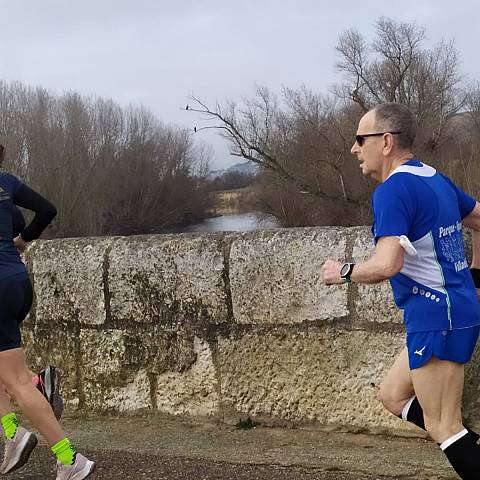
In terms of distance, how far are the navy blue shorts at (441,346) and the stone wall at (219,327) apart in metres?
1.09

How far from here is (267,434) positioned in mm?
3367

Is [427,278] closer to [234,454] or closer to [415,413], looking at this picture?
[415,413]

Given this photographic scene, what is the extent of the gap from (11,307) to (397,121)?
166 centimetres

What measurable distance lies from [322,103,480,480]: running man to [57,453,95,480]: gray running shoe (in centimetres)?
135

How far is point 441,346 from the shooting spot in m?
2.07

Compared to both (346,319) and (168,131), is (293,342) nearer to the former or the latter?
(346,319)

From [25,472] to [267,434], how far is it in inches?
43.9

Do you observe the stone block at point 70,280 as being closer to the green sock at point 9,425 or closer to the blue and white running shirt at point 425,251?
the green sock at point 9,425

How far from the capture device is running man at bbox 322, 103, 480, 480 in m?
2.05

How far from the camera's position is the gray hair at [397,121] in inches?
87.0

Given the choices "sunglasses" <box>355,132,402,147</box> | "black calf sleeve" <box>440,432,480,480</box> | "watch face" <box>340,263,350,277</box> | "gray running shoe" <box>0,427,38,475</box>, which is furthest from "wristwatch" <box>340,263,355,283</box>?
"gray running shoe" <box>0,427,38,475</box>

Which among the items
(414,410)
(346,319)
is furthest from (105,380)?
(414,410)

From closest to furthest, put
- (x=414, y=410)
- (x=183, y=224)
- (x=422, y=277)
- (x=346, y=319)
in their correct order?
(x=422, y=277) → (x=414, y=410) → (x=346, y=319) → (x=183, y=224)

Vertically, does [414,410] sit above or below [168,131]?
below
